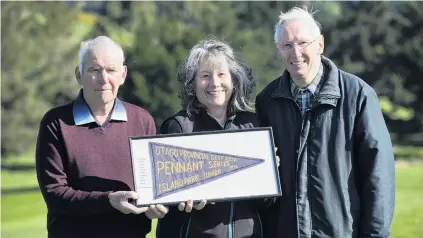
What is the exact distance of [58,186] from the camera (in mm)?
4297

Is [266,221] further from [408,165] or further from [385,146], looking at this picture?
[408,165]

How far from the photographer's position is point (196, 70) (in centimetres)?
451

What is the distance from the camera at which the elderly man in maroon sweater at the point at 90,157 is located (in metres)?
4.29

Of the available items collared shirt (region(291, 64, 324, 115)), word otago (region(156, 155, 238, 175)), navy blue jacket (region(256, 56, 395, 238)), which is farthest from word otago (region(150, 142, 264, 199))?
collared shirt (region(291, 64, 324, 115))

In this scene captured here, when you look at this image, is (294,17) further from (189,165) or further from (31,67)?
(31,67)

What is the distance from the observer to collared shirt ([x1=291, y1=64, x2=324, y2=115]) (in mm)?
4500

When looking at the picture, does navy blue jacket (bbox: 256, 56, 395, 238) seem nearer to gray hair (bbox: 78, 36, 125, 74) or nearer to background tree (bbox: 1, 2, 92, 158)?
gray hair (bbox: 78, 36, 125, 74)

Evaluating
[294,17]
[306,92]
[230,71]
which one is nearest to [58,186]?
[230,71]

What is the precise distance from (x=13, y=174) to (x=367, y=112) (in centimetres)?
3083

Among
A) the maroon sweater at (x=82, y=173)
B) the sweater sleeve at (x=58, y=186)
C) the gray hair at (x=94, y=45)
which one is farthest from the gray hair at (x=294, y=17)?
the sweater sleeve at (x=58, y=186)

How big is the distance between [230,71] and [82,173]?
3.68 ft

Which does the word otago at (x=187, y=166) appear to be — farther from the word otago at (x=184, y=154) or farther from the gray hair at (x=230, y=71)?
the gray hair at (x=230, y=71)

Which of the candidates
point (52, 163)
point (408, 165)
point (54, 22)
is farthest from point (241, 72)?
point (54, 22)

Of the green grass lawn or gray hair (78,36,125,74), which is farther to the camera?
the green grass lawn
